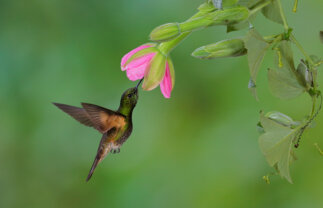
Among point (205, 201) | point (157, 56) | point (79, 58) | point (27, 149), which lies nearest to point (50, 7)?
point (79, 58)

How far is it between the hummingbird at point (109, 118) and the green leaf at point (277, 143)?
8.2 inches

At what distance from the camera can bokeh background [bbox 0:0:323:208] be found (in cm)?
136

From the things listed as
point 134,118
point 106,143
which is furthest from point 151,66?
point 134,118

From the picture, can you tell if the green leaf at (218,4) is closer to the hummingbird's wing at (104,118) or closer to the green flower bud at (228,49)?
the green flower bud at (228,49)

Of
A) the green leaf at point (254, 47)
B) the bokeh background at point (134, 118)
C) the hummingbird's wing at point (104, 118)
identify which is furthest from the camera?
the bokeh background at point (134, 118)

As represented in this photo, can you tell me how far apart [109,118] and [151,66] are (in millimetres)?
175

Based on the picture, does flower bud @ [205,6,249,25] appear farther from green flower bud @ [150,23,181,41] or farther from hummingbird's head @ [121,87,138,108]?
hummingbird's head @ [121,87,138,108]

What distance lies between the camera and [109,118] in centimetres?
56

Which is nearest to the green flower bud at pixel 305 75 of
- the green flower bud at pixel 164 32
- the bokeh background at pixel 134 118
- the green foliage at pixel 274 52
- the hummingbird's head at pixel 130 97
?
the green foliage at pixel 274 52

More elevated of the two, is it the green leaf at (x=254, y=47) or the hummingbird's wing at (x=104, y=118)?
the green leaf at (x=254, y=47)

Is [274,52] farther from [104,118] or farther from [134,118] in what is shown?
[134,118]

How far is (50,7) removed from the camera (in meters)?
1.64

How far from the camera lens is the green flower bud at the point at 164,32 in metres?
0.37

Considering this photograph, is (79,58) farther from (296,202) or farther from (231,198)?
(296,202)
